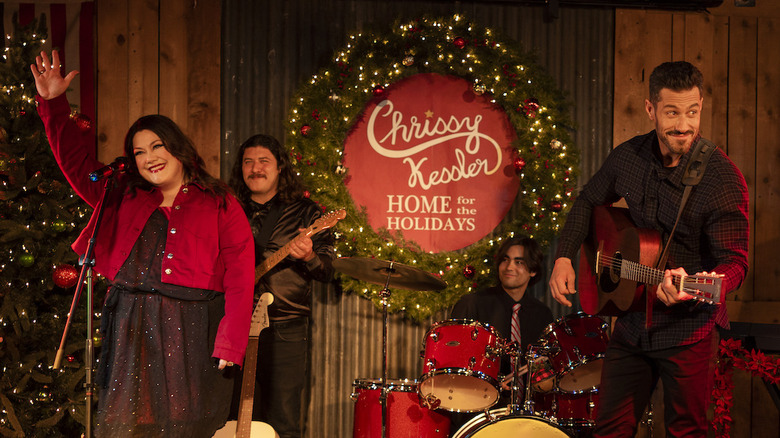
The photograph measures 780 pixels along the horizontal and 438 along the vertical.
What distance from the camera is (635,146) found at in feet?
9.82

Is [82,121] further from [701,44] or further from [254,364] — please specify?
[701,44]

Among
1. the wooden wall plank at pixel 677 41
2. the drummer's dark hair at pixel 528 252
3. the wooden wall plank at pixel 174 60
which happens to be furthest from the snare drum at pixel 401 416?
the wooden wall plank at pixel 677 41

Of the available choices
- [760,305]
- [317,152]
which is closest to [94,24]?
[317,152]

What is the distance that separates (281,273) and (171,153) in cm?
138

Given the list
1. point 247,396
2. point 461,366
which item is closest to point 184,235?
point 247,396

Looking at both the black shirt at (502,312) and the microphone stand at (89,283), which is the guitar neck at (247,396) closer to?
the microphone stand at (89,283)

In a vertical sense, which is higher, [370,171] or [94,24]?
[94,24]

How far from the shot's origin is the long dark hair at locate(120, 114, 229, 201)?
9.82 feet

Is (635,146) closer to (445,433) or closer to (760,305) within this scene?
(445,433)

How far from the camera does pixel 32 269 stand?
13.1 ft

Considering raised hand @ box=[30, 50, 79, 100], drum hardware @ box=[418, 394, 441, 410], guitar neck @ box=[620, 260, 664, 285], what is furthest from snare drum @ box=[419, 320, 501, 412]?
raised hand @ box=[30, 50, 79, 100]

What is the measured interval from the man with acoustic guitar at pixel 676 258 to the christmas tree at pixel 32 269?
3076 millimetres

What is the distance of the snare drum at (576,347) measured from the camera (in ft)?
12.8

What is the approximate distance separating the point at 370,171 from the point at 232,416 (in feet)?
6.75
